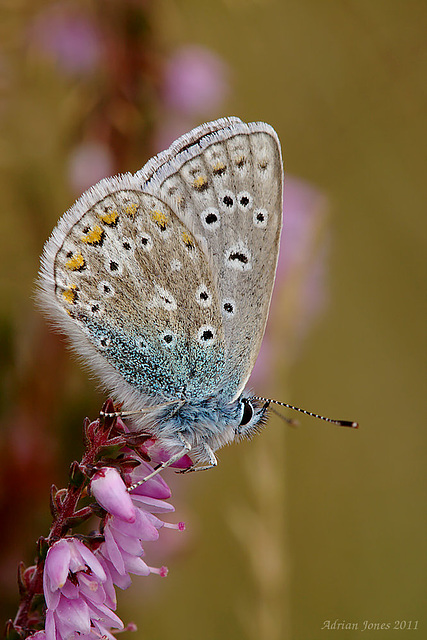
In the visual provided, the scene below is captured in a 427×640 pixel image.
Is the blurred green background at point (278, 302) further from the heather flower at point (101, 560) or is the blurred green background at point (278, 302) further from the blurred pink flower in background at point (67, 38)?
the heather flower at point (101, 560)

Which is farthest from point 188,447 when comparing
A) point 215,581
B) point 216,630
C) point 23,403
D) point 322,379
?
point 322,379

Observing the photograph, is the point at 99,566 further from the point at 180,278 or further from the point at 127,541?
the point at 180,278

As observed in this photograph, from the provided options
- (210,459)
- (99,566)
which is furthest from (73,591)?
(210,459)

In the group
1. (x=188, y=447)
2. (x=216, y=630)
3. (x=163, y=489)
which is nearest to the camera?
(x=163, y=489)

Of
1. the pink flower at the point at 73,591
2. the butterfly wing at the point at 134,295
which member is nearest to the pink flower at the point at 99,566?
the pink flower at the point at 73,591

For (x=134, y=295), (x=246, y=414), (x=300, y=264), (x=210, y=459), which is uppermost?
(x=300, y=264)

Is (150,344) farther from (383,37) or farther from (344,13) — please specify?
(344,13)

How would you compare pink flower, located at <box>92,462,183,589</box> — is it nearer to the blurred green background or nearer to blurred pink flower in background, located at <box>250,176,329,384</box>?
the blurred green background
